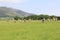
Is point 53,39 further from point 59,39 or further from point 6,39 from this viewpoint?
point 6,39

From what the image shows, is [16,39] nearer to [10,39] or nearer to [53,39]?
[10,39]

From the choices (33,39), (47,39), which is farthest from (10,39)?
(47,39)

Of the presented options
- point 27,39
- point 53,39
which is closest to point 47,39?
point 53,39

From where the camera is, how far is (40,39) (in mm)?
16312

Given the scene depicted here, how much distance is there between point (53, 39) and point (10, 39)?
3.22m

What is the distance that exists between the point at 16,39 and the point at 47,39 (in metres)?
2.32

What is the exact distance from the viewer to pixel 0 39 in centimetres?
1645

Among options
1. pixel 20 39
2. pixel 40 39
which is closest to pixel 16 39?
pixel 20 39

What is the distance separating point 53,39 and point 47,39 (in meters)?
0.45

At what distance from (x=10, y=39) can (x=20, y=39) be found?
750mm

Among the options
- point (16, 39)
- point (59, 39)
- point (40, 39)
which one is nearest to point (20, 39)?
point (16, 39)

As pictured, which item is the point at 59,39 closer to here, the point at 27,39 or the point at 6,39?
the point at 27,39

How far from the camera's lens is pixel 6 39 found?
53.7 ft

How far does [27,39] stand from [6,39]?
1583mm
